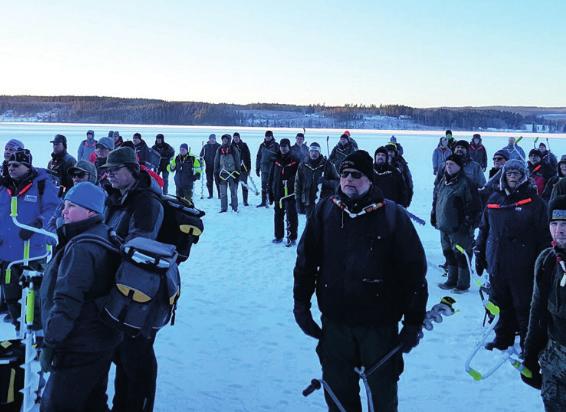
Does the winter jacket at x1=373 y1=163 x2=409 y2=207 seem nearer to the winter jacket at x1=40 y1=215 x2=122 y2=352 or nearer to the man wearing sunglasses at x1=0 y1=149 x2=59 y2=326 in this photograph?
the man wearing sunglasses at x1=0 y1=149 x2=59 y2=326

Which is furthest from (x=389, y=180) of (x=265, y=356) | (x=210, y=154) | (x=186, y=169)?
(x=210, y=154)

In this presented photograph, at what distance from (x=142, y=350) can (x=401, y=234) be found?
1740mm

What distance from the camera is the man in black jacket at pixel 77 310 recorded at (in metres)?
2.59

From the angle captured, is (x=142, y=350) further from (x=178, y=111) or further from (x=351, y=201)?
(x=178, y=111)

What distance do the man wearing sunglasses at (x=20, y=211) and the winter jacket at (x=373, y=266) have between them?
3.18 metres

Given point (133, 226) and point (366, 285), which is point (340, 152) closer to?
point (133, 226)

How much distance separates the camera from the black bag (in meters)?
3.18

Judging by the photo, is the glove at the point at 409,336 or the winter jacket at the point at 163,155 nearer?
the glove at the point at 409,336

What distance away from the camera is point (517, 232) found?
4609 millimetres

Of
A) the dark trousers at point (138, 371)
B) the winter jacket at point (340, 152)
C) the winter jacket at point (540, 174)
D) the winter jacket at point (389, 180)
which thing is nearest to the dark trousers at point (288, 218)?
the winter jacket at point (389, 180)

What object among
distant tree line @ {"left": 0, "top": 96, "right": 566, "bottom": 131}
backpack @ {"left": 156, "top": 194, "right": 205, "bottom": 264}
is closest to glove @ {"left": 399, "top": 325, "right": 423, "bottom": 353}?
backpack @ {"left": 156, "top": 194, "right": 205, "bottom": 264}

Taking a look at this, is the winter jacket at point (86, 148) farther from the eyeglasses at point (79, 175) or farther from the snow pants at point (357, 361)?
the snow pants at point (357, 361)

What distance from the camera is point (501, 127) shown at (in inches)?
5010

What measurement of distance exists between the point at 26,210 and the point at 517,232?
4.47 m
